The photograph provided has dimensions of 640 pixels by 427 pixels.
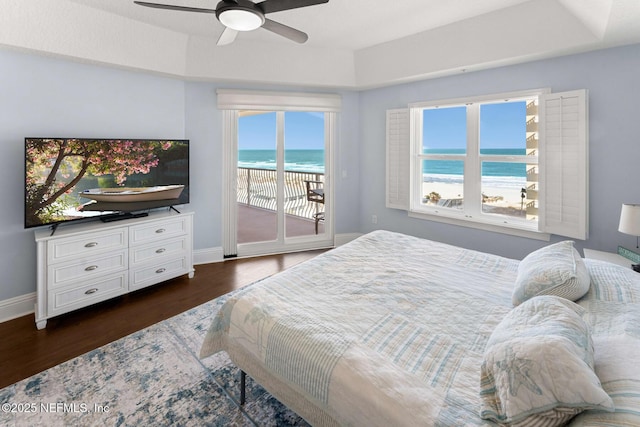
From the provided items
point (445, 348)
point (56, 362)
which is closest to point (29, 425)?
point (56, 362)

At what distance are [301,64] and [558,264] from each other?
11.8ft

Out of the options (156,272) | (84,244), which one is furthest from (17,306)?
(156,272)

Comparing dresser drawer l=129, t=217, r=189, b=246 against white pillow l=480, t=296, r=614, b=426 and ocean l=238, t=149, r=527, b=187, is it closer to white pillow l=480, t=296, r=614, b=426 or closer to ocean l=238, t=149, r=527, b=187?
ocean l=238, t=149, r=527, b=187

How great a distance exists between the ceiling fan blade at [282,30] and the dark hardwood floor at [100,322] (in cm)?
248

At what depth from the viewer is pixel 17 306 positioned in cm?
296

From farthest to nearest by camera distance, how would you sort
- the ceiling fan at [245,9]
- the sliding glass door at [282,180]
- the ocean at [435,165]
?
1. the sliding glass door at [282,180]
2. the ocean at [435,165]
3. the ceiling fan at [245,9]

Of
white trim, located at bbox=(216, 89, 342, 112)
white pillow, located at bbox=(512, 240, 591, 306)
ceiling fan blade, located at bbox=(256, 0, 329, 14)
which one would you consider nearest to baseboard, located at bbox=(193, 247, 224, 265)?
white trim, located at bbox=(216, 89, 342, 112)

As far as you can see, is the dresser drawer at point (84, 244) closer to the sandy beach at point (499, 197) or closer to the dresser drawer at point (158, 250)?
the dresser drawer at point (158, 250)

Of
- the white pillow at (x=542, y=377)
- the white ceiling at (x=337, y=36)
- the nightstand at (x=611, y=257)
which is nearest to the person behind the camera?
the white pillow at (x=542, y=377)

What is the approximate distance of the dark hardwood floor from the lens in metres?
2.32

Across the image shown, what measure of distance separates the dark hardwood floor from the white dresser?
11 cm

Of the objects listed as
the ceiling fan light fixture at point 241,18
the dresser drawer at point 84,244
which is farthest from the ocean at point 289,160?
the ceiling fan light fixture at point 241,18

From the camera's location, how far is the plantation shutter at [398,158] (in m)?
4.45

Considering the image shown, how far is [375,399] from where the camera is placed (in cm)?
116
